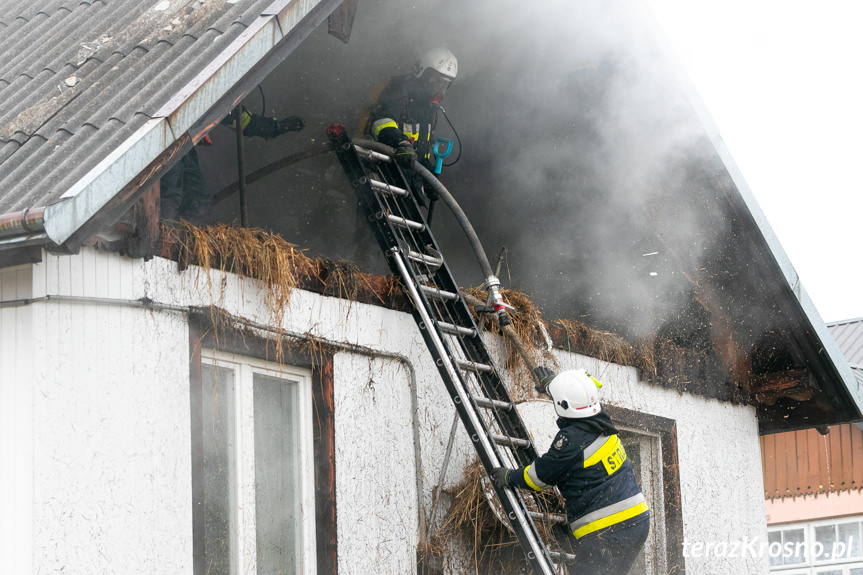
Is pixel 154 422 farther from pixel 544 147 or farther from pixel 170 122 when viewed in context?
pixel 544 147

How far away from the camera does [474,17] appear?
8.74m

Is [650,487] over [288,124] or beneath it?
beneath

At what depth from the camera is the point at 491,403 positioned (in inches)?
269

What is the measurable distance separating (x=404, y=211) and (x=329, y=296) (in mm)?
1222

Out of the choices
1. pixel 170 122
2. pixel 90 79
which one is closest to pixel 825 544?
pixel 90 79

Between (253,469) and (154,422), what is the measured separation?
0.69 meters

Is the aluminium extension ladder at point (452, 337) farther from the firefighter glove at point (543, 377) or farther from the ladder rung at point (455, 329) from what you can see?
the firefighter glove at point (543, 377)

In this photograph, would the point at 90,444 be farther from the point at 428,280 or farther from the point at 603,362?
the point at 603,362

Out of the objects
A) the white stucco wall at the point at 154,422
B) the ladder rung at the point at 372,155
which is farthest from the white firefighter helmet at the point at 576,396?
the ladder rung at the point at 372,155

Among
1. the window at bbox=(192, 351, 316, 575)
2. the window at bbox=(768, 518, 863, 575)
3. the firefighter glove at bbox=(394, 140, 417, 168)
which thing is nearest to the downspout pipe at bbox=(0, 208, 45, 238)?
the window at bbox=(192, 351, 316, 575)

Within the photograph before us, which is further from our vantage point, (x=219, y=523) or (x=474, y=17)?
(x=474, y=17)

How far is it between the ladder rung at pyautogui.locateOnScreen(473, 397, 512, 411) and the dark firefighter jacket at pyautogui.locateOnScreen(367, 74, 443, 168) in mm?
2468

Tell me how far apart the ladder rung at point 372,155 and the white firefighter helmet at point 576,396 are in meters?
2.25

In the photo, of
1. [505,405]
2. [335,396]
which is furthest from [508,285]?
[335,396]
